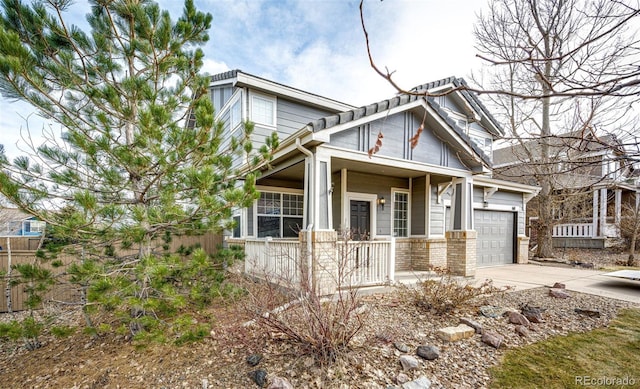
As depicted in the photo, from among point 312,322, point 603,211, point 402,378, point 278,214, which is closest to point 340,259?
point 312,322

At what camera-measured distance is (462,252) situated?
23.9ft

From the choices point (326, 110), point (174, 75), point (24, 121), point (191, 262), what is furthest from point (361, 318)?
point (326, 110)

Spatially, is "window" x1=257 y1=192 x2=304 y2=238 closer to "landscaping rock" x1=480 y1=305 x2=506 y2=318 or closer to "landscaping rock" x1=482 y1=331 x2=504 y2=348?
"landscaping rock" x1=480 y1=305 x2=506 y2=318

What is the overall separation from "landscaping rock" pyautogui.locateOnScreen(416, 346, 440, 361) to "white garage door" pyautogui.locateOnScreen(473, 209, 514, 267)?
7961 mm

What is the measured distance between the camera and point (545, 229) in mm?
12070

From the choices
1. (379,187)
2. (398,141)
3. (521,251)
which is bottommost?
(521,251)

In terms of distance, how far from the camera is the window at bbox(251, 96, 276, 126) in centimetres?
793

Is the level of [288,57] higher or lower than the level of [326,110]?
A: higher

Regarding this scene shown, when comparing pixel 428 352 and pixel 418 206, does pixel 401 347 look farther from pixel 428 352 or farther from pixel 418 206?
pixel 418 206

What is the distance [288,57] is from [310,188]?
17.6ft

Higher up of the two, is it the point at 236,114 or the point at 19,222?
the point at 236,114

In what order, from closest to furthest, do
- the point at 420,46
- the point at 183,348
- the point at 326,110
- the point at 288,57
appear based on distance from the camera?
the point at 420,46
the point at 183,348
the point at 288,57
the point at 326,110

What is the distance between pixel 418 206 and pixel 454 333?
5.11 m

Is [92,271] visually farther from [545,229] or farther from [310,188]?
[545,229]
